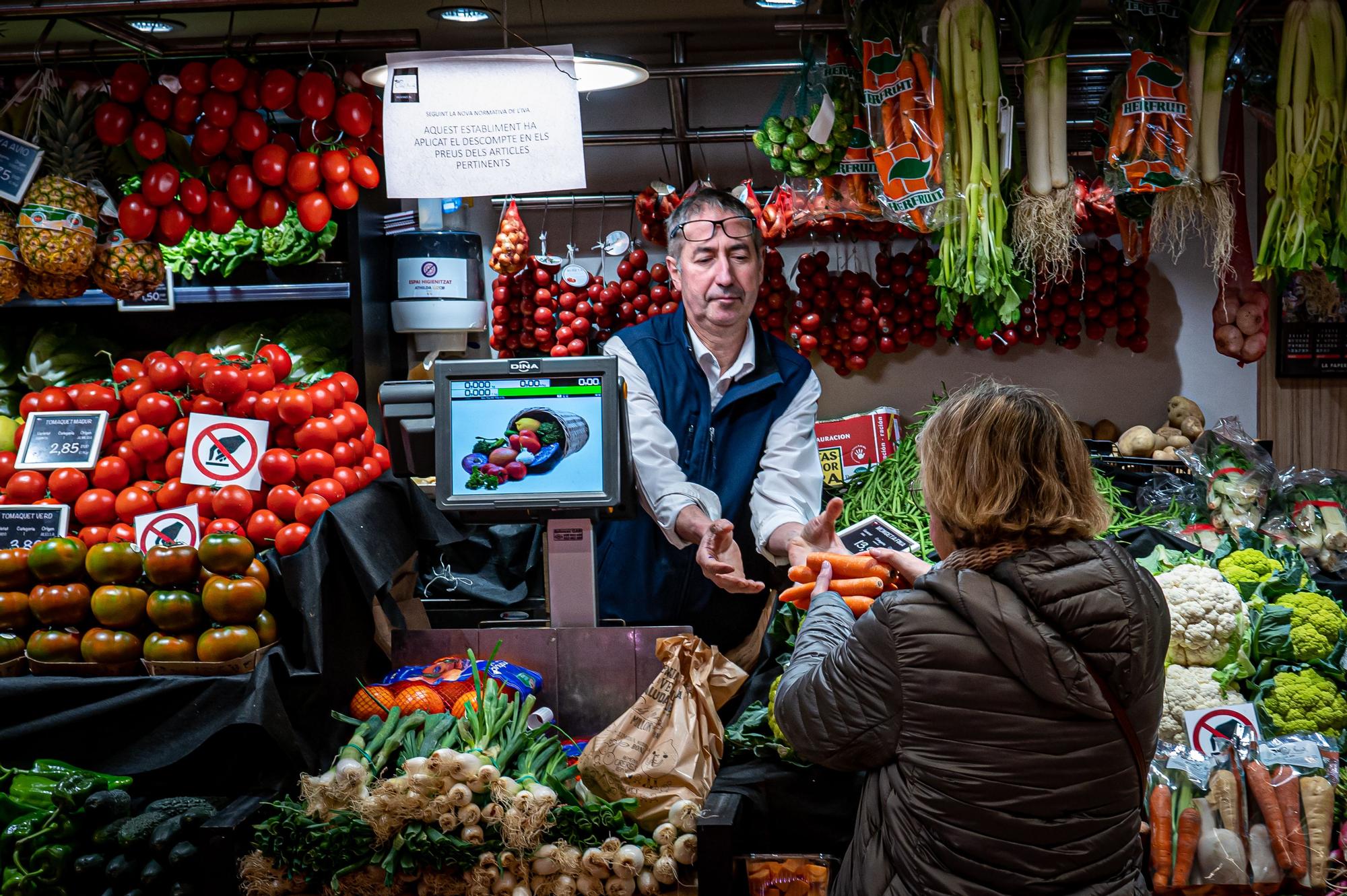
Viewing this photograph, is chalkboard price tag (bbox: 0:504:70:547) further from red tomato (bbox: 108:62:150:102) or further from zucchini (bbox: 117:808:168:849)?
red tomato (bbox: 108:62:150:102)

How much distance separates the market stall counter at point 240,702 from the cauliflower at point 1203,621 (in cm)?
202

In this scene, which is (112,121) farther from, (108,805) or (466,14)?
Answer: (108,805)

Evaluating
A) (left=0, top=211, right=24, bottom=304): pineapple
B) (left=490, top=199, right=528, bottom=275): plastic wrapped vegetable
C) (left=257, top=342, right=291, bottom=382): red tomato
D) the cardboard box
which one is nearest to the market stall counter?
(left=257, top=342, right=291, bottom=382): red tomato

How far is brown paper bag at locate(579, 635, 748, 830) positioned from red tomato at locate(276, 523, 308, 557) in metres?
1.00

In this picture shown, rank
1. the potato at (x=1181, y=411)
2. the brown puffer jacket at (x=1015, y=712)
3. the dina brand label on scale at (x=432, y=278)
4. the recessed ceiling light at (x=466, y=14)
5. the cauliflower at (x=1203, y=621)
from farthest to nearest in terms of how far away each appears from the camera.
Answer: the dina brand label on scale at (x=432, y=278), the potato at (x=1181, y=411), the recessed ceiling light at (x=466, y=14), the cauliflower at (x=1203, y=621), the brown puffer jacket at (x=1015, y=712)

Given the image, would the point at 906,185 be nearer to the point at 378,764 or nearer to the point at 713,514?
the point at 713,514

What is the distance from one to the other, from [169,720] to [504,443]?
3.19ft

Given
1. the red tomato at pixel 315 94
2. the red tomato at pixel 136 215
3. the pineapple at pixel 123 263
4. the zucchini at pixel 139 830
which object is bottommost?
the zucchini at pixel 139 830

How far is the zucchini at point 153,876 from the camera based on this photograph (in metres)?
2.29

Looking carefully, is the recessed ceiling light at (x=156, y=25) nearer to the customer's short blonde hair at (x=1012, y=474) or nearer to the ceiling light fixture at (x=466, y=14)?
the ceiling light fixture at (x=466, y=14)

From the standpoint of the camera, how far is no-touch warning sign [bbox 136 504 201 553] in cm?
286

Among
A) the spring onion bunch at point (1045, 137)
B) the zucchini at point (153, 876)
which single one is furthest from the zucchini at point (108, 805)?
the spring onion bunch at point (1045, 137)

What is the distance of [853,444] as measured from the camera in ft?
15.0

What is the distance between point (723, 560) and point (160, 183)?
2.06m
